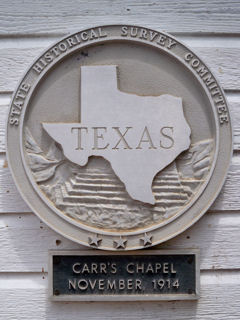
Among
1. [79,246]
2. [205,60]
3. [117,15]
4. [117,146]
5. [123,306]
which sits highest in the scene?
[117,15]

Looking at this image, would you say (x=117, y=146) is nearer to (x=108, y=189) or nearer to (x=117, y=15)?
(x=108, y=189)

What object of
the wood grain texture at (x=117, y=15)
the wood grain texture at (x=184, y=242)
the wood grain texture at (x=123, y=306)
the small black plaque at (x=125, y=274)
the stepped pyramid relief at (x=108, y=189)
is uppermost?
the wood grain texture at (x=117, y=15)

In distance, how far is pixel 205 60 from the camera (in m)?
1.28

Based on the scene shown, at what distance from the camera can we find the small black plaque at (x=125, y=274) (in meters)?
1.23

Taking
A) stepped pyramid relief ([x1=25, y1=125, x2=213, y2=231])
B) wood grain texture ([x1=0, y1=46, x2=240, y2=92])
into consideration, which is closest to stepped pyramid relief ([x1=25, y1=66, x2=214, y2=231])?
stepped pyramid relief ([x1=25, y1=125, x2=213, y2=231])

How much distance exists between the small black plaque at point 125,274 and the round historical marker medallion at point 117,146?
0.05 metres

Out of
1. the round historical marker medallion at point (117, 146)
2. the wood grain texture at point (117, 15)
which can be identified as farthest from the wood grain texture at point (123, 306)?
the wood grain texture at point (117, 15)

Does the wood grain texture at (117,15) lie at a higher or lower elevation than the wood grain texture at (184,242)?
higher

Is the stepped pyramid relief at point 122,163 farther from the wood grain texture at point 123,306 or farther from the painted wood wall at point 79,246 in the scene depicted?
the wood grain texture at point 123,306

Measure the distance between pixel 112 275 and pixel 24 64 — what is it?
687mm

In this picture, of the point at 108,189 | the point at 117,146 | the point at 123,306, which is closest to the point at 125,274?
the point at 123,306

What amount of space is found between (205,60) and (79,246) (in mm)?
675

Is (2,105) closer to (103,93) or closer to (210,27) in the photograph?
(103,93)

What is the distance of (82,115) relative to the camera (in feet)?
4.05
